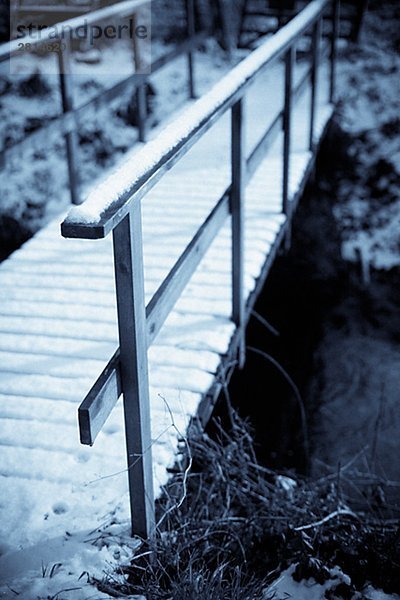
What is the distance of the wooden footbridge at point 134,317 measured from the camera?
200 centimetres

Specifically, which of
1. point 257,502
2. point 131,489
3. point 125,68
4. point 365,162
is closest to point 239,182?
point 257,502

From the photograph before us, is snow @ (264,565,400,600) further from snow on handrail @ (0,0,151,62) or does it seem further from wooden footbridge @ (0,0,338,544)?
snow on handrail @ (0,0,151,62)

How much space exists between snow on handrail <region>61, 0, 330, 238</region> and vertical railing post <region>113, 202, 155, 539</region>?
0.25 feet

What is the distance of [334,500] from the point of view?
3035 millimetres

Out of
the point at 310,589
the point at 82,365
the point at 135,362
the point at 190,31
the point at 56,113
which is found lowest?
the point at 56,113

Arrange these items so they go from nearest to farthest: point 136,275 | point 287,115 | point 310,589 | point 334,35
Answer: point 136,275, point 310,589, point 287,115, point 334,35

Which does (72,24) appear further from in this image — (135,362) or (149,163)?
(135,362)

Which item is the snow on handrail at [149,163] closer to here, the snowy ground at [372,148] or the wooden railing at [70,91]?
the wooden railing at [70,91]

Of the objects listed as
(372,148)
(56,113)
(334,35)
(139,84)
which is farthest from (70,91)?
(372,148)

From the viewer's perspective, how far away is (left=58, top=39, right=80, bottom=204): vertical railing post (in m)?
4.52

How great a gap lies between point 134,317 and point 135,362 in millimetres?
146

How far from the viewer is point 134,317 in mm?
1981

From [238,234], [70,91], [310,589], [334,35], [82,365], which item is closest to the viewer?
[310,589]

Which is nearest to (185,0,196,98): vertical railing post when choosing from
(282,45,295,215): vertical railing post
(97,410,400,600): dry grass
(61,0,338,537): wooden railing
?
(282,45,295,215): vertical railing post
